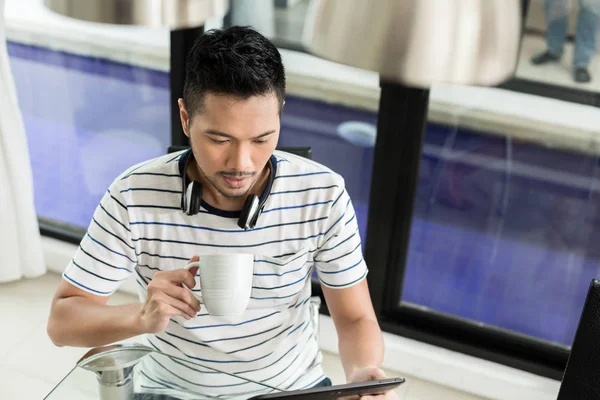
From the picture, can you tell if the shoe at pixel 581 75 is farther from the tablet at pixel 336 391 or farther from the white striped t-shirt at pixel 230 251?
the tablet at pixel 336 391

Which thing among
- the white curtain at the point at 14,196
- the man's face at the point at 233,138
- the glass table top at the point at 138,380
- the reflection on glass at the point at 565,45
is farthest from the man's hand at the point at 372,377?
the white curtain at the point at 14,196

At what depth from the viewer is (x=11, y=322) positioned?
2611mm

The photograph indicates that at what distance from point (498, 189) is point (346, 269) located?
1.57m

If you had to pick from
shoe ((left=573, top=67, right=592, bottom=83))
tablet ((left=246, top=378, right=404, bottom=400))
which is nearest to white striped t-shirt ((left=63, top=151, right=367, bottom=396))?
tablet ((left=246, top=378, right=404, bottom=400))

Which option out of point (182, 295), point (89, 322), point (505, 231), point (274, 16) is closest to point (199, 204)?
point (182, 295)

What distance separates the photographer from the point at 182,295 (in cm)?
128

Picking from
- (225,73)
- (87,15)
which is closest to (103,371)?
(225,73)

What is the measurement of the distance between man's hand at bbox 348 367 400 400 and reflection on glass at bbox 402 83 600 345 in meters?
1.35

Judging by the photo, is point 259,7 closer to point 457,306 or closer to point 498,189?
point 498,189

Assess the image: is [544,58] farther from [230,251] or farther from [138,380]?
[138,380]

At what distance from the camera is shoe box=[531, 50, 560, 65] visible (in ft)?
7.09

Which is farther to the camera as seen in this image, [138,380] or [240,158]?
[138,380]

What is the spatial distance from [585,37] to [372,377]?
146cm

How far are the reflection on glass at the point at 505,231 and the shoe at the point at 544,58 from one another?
0.28m
